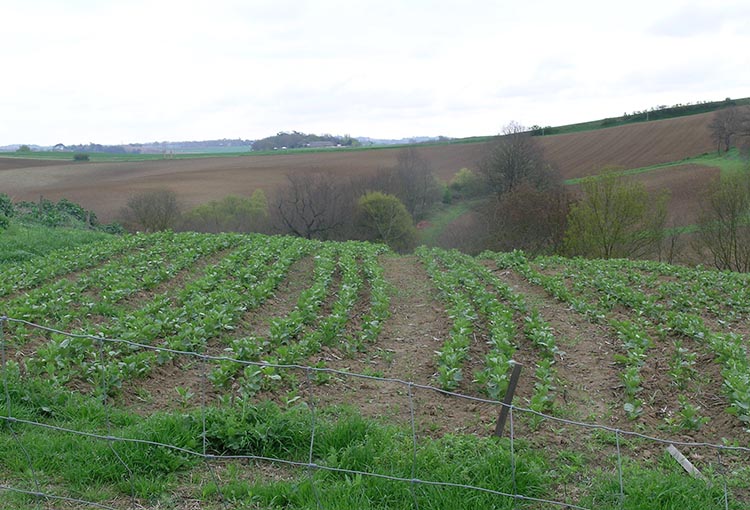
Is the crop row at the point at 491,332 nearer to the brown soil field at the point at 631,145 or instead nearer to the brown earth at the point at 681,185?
the brown earth at the point at 681,185

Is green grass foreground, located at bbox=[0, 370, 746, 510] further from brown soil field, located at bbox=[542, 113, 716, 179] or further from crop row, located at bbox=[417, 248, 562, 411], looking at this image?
brown soil field, located at bbox=[542, 113, 716, 179]

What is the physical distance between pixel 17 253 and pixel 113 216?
28.1 meters

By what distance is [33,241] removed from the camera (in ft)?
63.5

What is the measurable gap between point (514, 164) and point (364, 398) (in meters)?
42.0

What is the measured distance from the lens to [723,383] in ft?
25.3

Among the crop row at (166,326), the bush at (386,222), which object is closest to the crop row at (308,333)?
the crop row at (166,326)

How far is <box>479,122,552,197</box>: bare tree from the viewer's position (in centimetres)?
4625

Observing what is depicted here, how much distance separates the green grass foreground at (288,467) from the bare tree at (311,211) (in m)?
44.8

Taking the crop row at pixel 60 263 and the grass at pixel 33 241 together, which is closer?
the crop row at pixel 60 263

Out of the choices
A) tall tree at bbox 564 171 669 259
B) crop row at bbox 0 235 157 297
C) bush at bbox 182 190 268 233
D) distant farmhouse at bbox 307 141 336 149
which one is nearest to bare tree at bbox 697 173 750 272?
tall tree at bbox 564 171 669 259

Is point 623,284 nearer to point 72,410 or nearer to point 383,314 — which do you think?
point 383,314

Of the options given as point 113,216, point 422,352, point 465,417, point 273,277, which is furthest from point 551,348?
point 113,216

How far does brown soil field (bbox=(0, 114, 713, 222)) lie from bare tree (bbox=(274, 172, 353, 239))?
6.78 metres

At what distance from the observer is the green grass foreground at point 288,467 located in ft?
16.1
